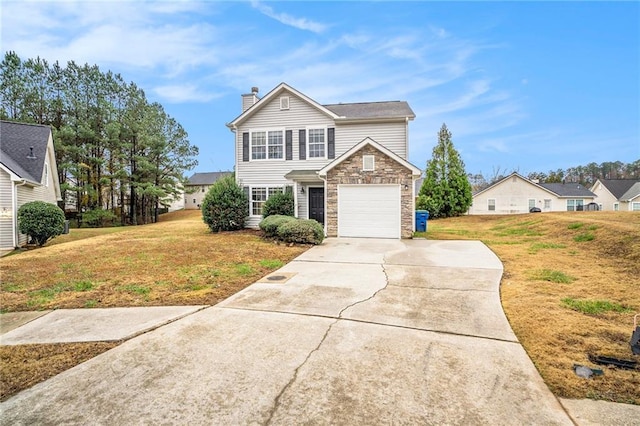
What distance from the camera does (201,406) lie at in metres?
2.61

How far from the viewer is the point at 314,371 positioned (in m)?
3.13

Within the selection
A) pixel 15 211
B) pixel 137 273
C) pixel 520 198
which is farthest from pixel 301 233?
pixel 520 198

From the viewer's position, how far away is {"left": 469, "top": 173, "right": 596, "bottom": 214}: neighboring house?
36.5 metres

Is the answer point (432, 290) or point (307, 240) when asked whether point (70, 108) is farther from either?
point (432, 290)

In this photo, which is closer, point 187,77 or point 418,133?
point 187,77

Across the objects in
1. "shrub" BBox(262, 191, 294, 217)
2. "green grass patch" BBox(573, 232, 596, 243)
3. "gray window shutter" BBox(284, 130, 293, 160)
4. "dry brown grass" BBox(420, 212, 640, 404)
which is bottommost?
"dry brown grass" BBox(420, 212, 640, 404)

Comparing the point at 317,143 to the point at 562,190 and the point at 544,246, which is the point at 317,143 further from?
the point at 562,190

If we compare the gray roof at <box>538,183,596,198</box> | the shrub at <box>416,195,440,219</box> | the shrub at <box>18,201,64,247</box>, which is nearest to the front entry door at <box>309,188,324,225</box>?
the shrub at <box>18,201,64,247</box>

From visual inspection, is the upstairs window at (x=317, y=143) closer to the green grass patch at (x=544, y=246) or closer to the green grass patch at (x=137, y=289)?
the green grass patch at (x=544, y=246)

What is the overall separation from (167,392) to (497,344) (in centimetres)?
369

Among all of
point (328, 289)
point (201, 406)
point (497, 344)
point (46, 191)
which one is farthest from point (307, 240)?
point (46, 191)

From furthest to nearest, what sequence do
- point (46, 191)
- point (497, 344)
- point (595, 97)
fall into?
point (595, 97) → point (46, 191) → point (497, 344)

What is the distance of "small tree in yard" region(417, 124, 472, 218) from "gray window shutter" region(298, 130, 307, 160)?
53.9 ft

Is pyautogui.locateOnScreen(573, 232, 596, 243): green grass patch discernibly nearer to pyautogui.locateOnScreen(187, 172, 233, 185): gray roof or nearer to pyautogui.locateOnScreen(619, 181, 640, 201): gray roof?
pyautogui.locateOnScreen(619, 181, 640, 201): gray roof
